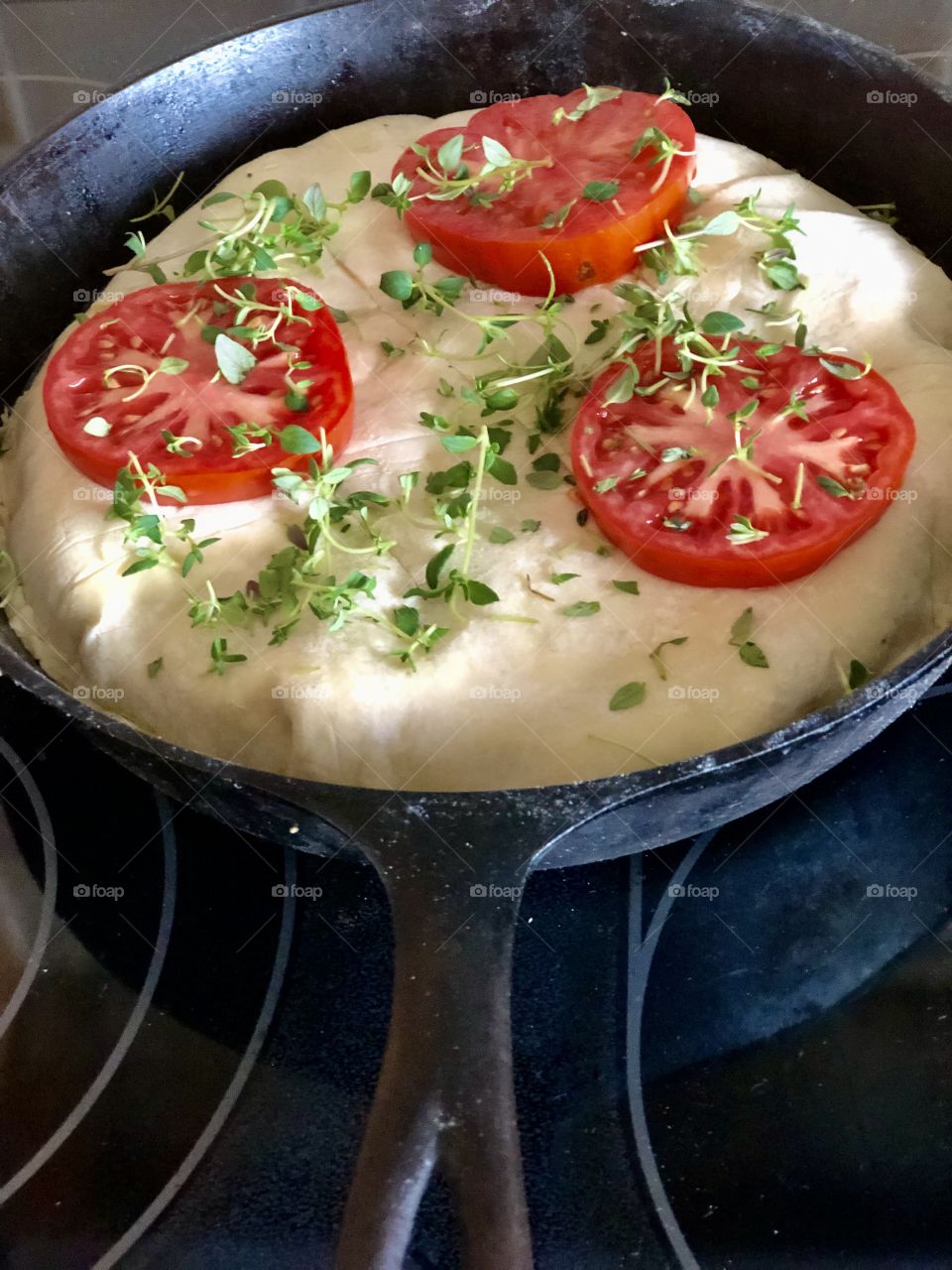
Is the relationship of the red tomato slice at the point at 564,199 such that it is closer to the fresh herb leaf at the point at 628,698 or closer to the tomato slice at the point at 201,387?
the tomato slice at the point at 201,387

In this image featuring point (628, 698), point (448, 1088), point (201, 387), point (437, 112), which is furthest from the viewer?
point (437, 112)

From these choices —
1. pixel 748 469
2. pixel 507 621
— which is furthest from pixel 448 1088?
pixel 748 469

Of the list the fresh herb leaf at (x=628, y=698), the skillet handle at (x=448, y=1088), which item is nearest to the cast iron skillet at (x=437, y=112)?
the skillet handle at (x=448, y=1088)

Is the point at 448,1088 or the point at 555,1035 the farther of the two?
the point at 555,1035

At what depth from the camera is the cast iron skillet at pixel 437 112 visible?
2.57 feet

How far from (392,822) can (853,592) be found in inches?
19.1

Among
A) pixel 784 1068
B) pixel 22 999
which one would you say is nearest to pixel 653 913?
pixel 784 1068

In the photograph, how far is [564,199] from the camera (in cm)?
132

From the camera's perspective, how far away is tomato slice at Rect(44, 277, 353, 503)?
1.14m

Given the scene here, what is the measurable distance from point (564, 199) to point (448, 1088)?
37.3 inches

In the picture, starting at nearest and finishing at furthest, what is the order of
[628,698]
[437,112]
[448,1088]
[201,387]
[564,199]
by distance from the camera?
[448,1088] → [628,698] → [201,387] → [564,199] → [437,112]

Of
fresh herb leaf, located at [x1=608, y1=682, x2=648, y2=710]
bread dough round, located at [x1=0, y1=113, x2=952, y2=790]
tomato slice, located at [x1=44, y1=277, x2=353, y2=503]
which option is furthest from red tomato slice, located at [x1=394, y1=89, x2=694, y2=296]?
fresh herb leaf, located at [x1=608, y1=682, x2=648, y2=710]

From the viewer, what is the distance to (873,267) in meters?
1.29

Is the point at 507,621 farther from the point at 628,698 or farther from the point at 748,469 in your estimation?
the point at 748,469
